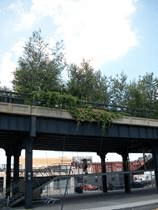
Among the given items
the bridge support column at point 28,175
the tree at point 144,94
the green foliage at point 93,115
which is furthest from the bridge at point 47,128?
the tree at point 144,94

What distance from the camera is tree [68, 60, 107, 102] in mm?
44550

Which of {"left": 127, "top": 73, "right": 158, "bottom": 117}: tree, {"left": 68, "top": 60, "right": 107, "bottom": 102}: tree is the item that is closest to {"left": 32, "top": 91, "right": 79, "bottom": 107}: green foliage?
{"left": 68, "top": 60, "right": 107, "bottom": 102}: tree

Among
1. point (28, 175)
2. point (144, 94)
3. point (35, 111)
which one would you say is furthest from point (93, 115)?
point (144, 94)

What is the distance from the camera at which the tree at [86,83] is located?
146 feet

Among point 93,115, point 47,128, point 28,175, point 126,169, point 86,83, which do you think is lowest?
point 126,169

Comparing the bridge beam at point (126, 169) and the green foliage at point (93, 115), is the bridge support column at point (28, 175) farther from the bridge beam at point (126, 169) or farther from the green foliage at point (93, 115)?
the bridge beam at point (126, 169)

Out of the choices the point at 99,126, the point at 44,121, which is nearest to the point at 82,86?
the point at 99,126

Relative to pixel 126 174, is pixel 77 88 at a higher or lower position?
higher

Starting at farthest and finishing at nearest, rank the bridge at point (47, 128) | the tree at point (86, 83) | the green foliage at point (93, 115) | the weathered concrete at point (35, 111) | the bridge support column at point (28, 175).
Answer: the tree at point (86, 83) < the green foliage at point (93, 115) < the bridge at point (47, 128) < the weathered concrete at point (35, 111) < the bridge support column at point (28, 175)

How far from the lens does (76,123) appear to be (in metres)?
26.1

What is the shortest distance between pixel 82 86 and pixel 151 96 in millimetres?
23114

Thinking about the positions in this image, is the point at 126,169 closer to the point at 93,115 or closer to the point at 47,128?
the point at 93,115

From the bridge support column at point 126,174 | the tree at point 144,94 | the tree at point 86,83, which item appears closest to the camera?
the bridge support column at point 126,174

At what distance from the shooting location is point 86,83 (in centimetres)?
4856
